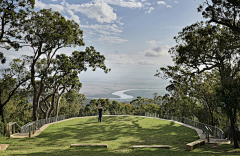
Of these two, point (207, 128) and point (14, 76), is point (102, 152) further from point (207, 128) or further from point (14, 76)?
point (14, 76)

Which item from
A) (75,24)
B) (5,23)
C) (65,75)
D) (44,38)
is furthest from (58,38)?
(65,75)

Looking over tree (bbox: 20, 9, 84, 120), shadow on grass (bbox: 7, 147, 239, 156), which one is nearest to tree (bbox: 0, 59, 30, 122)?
tree (bbox: 20, 9, 84, 120)

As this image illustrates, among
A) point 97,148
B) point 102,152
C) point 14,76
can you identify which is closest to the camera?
point 102,152

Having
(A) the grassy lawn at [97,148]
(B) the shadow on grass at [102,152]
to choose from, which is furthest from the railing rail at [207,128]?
(B) the shadow on grass at [102,152]

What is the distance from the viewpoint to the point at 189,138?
11.2 metres

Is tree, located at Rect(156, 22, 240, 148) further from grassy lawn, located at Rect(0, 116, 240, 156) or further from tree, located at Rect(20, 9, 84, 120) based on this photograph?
tree, located at Rect(20, 9, 84, 120)

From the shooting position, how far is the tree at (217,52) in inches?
360

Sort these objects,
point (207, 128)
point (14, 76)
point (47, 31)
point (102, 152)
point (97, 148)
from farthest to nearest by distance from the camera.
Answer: point (14, 76) → point (47, 31) → point (207, 128) → point (97, 148) → point (102, 152)

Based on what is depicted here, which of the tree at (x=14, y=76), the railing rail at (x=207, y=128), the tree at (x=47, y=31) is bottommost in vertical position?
the railing rail at (x=207, y=128)

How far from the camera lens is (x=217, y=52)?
37.7ft

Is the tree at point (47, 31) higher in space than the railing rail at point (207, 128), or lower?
higher

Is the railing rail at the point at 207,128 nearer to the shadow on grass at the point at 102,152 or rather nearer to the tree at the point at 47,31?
the shadow on grass at the point at 102,152

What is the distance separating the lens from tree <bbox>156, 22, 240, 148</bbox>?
914 cm

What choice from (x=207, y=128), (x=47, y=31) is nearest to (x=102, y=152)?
(x=207, y=128)
